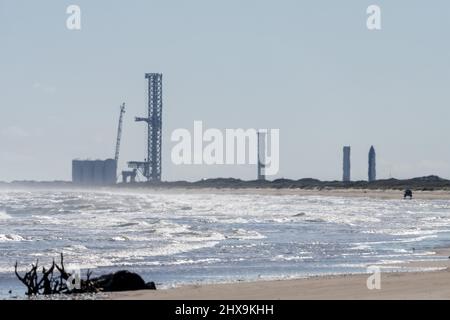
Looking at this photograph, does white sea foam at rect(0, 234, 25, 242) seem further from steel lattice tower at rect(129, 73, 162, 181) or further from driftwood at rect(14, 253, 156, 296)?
steel lattice tower at rect(129, 73, 162, 181)

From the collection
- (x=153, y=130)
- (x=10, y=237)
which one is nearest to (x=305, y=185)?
(x=153, y=130)

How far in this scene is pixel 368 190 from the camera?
122 m

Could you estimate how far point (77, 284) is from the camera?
53.6 feet

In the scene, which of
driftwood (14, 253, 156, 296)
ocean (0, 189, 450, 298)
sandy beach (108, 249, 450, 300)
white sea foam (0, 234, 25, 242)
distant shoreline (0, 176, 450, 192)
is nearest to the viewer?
sandy beach (108, 249, 450, 300)

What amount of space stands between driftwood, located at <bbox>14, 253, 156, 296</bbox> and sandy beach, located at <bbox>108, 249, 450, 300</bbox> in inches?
18.2

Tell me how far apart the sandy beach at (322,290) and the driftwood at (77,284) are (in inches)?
18.2

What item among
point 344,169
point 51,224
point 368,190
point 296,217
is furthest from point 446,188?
point 51,224

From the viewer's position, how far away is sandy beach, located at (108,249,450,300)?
14.9 metres

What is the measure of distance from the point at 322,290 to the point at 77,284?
383cm

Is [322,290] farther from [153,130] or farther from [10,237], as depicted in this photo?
[153,130]

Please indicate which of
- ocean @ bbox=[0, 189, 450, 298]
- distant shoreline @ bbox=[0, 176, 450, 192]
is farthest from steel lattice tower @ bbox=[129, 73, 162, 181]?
ocean @ bbox=[0, 189, 450, 298]
